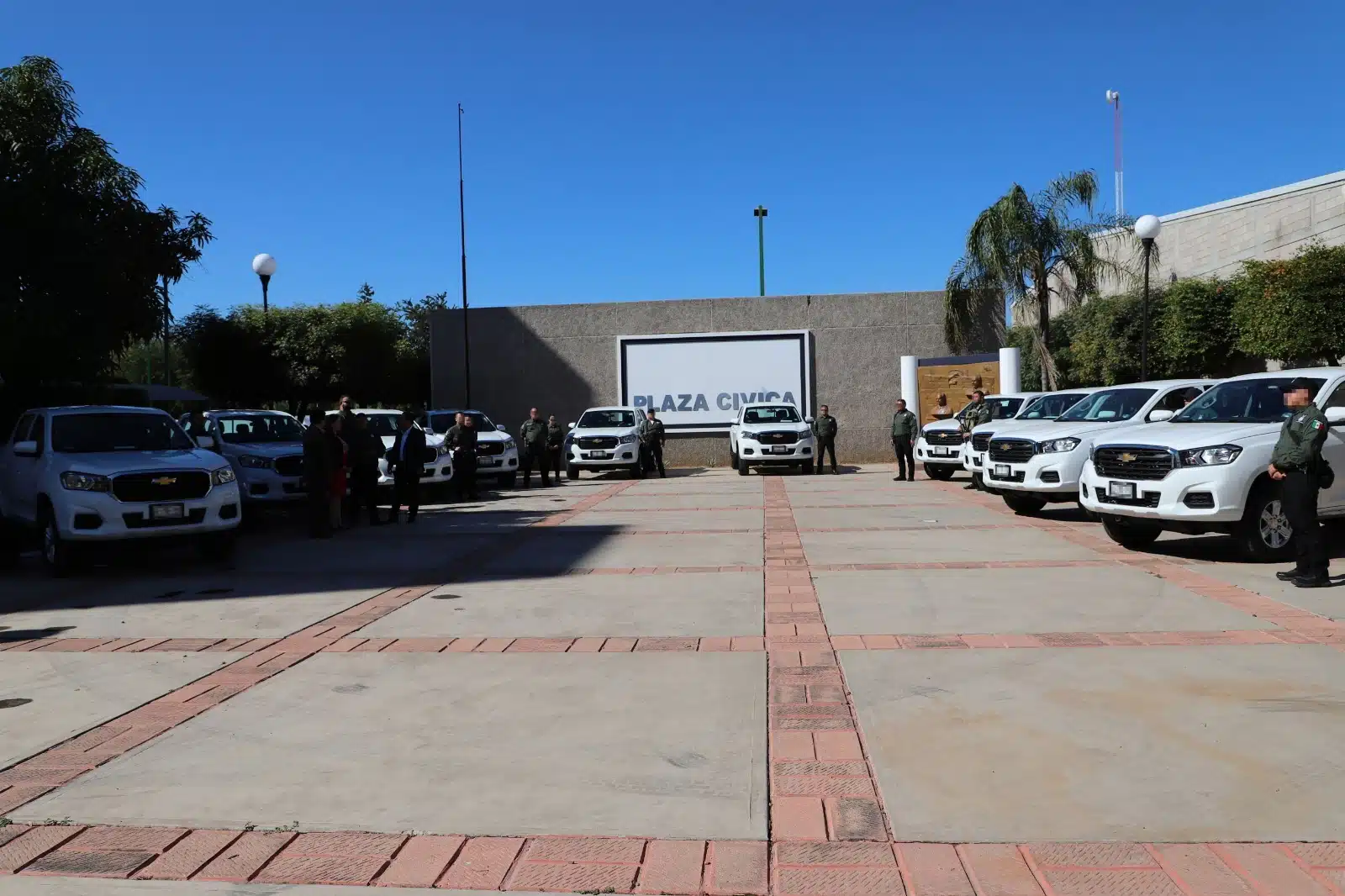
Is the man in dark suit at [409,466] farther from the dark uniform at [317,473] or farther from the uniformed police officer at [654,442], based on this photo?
the uniformed police officer at [654,442]

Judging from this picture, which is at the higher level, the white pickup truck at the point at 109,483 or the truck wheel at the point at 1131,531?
the white pickup truck at the point at 109,483

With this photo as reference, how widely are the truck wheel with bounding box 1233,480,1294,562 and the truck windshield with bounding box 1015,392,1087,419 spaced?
710 centimetres

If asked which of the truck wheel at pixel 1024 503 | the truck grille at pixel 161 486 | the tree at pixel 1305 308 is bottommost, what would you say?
the truck wheel at pixel 1024 503

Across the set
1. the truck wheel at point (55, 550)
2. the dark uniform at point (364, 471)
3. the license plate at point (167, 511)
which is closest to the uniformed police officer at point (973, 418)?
the dark uniform at point (364, 471)

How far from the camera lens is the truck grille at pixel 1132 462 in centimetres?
1049

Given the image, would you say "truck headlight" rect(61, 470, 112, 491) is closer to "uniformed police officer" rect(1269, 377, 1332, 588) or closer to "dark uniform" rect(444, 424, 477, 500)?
"dark uniform" rect(444, 424, 477, 500)

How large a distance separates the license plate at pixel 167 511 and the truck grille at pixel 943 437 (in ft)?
49.2

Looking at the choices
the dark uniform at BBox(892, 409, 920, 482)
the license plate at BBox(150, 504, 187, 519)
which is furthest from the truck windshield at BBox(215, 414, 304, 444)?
the dark uniform at BBox(892, 409, 920, 482)

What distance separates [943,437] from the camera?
73.5ft

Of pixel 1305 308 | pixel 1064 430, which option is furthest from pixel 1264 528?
pixel 1305 308

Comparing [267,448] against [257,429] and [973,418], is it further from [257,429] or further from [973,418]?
[973,418]

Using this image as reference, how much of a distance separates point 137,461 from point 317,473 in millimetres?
2999

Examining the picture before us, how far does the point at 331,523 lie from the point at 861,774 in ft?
37.8

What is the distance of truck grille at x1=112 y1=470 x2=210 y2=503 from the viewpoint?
10969 millimetres
